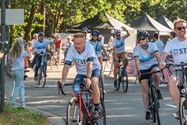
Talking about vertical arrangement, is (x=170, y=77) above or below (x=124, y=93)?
above

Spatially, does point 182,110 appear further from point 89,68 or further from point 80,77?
point 80,77

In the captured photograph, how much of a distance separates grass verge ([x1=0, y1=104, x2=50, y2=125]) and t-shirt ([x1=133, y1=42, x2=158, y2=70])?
2.19 metres

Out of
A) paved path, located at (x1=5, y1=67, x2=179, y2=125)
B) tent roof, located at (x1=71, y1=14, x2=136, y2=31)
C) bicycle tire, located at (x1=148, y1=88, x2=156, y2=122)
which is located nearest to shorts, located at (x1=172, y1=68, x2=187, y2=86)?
bicycle tire, located at (x1=148, y1=88, x2=156, y2=122)

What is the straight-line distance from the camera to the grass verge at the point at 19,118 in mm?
8953

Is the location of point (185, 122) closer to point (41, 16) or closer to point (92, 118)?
point (92, 118)

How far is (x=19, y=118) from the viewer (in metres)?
9.34

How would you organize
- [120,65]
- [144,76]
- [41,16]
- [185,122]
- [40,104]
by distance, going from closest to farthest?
[185,122] < [144,76] < [40,104] < [120,65] < [41,16]

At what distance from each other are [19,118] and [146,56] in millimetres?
2737

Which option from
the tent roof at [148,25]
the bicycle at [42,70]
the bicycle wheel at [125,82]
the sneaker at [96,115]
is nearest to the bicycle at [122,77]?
the bicycle wheel at [125,82]

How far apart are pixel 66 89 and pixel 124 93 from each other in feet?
6.63

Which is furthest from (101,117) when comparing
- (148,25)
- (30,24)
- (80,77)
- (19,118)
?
(148,25)

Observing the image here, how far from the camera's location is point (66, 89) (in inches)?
649

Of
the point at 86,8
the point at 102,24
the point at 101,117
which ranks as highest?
the point at 86,8

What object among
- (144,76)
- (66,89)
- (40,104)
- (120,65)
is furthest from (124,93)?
(144,76)
